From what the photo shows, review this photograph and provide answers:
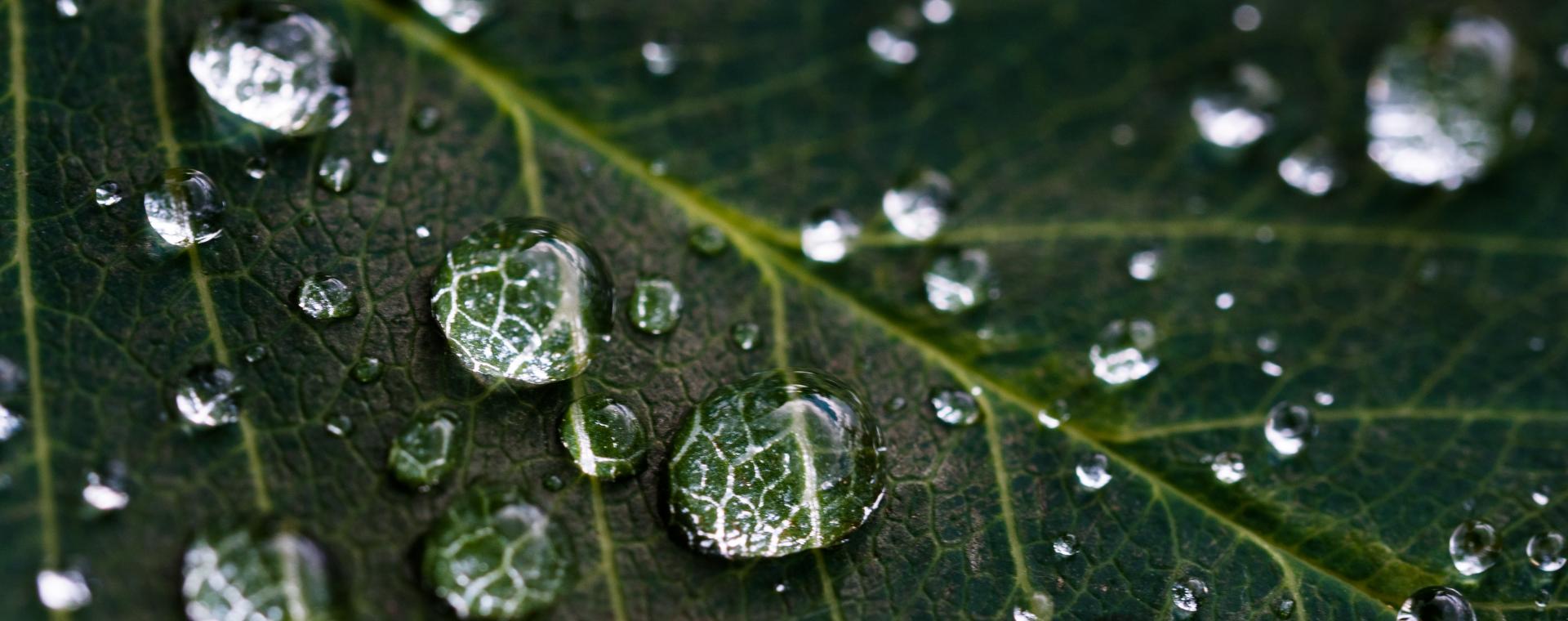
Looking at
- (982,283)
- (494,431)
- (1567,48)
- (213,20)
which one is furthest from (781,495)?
A: (1567,48)

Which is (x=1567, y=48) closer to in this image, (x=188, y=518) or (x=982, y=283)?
(x=982, y=283)

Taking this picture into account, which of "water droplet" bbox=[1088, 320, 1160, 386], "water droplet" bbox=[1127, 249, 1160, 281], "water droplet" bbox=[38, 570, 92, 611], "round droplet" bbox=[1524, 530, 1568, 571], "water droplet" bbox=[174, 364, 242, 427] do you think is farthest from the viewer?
"water droplet" bbox=[1127, 249, 1160, 281]

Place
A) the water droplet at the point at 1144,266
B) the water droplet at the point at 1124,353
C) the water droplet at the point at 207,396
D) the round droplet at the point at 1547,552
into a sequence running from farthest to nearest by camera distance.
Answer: the water droplet at the point at 1144,266
the water droplet at the point at 1124,353
the round droplet at the point at 1547,552
the water droplet at the point at 207,396

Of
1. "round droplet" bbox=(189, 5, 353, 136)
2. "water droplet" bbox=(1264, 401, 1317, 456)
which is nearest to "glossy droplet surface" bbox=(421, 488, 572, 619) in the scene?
"round droplet" bbox=(189, 5, 353, 136)

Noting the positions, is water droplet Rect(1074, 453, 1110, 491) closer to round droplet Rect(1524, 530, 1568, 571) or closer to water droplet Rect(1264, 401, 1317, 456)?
water droplet Rect(1264, 401, 1317, 456)

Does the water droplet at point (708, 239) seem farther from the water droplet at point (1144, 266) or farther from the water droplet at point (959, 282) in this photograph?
the water droplet at point (1144, 266)

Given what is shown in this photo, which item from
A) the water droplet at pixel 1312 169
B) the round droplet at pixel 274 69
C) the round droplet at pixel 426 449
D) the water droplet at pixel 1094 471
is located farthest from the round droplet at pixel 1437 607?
the round droplet at pixel 274 69

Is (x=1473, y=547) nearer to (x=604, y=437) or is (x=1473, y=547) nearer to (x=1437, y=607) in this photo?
(x=1437, y=607)
